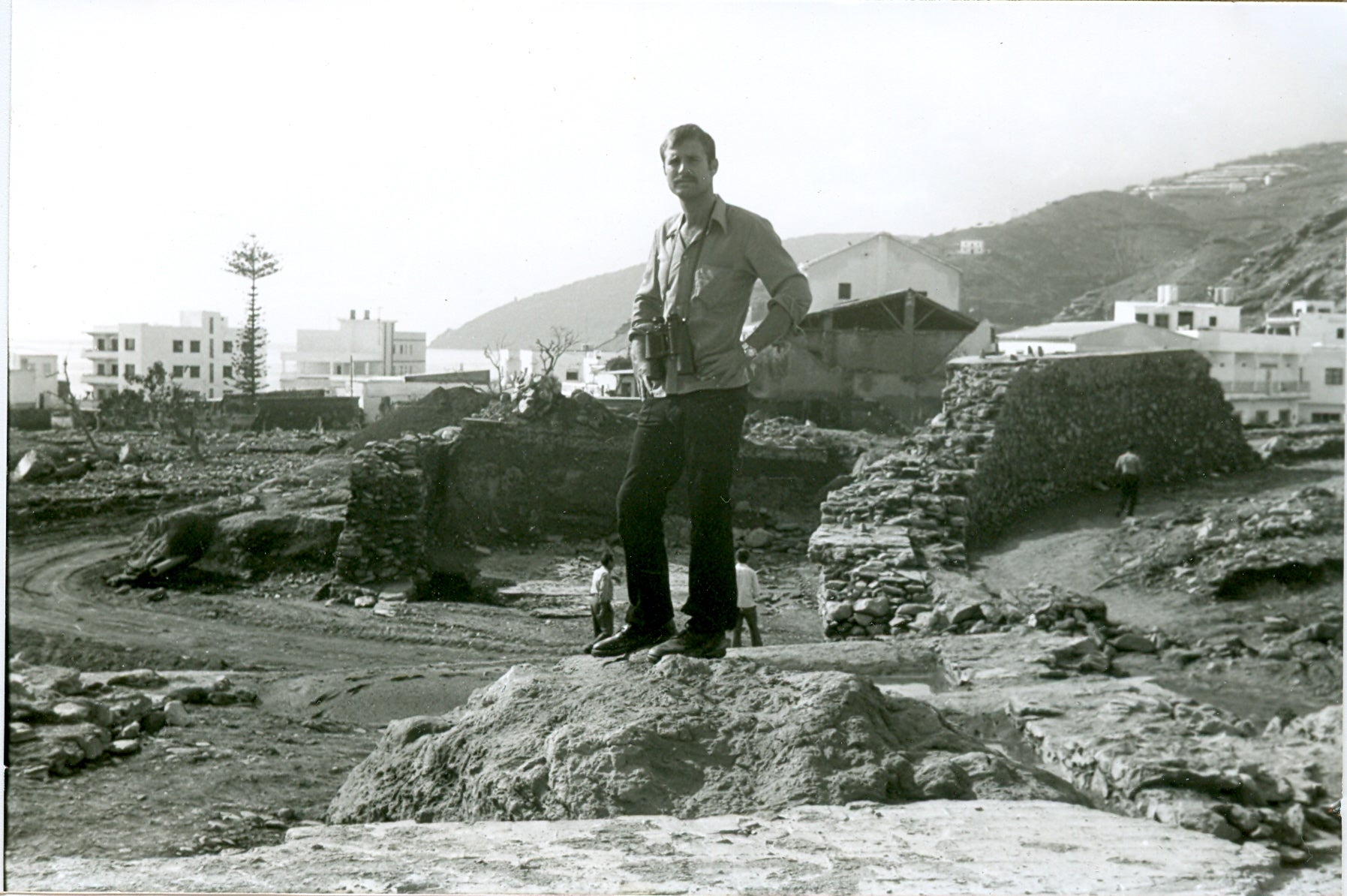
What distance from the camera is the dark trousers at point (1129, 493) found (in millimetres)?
14250

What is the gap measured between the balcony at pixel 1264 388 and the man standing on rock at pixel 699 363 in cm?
1348

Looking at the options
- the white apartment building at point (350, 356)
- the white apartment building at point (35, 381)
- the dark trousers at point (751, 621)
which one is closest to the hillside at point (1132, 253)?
the white apartment building at point (350, 356)

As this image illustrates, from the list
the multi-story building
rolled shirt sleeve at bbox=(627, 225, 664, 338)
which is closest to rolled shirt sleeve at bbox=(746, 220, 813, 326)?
rolled shirt sleeve at bbox=(627, 225, 664, 338)

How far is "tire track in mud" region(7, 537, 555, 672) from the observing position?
399 inches

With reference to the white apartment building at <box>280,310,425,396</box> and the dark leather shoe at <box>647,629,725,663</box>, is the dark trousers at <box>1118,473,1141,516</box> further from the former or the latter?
the dark leather shoe at <box>647,629,725,663</box>

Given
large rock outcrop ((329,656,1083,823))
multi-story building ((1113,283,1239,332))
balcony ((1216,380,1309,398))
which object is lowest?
large rock outcrop ((329,656,1083,823))

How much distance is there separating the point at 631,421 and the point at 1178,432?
7.23m

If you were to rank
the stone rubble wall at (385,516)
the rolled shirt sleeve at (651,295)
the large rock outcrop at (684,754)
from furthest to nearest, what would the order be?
the stone rubble wall at (385,516), the rolled shirt sleeve at (651,295), the large rock outcrop at (684,754)

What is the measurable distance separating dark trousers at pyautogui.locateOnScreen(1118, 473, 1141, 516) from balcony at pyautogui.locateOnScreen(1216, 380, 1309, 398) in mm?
3261

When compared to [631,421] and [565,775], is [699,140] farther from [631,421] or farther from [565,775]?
[631,421]

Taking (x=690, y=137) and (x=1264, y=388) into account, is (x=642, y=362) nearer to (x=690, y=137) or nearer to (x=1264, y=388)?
(x=690, y=137)

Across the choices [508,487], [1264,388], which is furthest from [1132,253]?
[508,487]

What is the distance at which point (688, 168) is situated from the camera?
4.71m

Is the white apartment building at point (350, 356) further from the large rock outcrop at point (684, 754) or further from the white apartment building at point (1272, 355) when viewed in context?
the white apartment building at point (1272, 355)
